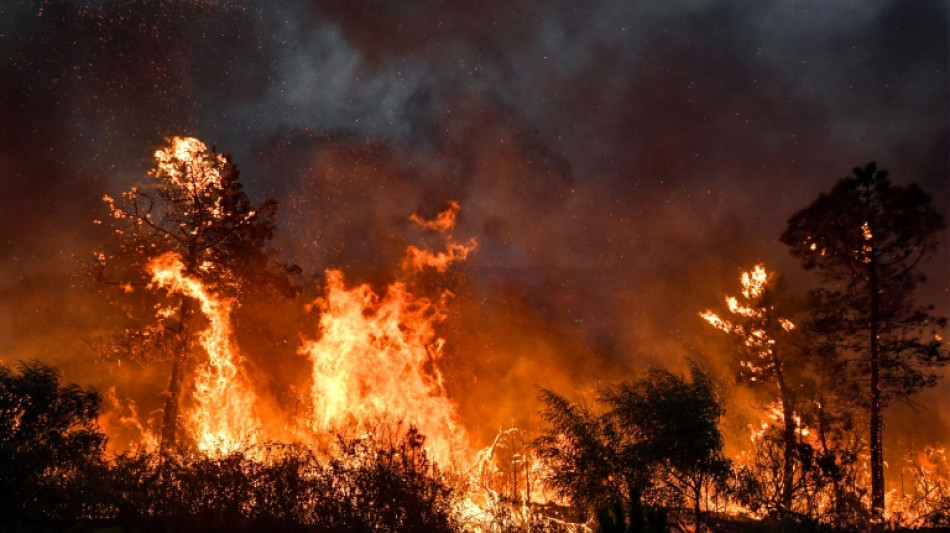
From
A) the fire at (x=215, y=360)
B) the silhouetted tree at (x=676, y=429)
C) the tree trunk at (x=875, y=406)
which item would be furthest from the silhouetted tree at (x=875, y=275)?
the fire at (x=215, y=360)

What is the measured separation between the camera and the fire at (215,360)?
24.8m

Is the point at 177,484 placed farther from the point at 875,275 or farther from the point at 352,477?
the point at 875,275

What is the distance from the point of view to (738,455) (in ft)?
169

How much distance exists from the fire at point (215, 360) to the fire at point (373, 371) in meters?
4.01

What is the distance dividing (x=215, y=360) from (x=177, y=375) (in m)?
3.24

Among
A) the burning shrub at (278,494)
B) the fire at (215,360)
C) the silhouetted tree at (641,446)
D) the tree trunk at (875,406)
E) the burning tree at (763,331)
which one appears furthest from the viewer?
the burning tree at (763,331)

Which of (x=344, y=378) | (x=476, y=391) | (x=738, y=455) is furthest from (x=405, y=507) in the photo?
(x=738, y=455)

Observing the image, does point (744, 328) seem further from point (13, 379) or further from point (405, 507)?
point (13, 379)

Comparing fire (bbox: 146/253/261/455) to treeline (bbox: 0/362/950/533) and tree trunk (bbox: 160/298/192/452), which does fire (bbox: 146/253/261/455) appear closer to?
tree trunk (bbox: 160/298/192/452)

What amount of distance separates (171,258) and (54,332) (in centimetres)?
2811

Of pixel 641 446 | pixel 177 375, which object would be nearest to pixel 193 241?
pixel 177 375

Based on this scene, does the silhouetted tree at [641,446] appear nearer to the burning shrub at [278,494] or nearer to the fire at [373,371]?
the burning shrub at [278,494]

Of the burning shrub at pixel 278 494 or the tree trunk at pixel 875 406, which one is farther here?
the tree trunk at pixel 875 406

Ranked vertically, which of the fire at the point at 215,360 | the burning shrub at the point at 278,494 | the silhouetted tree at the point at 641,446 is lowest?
the burning shrub at the point at 278,494
